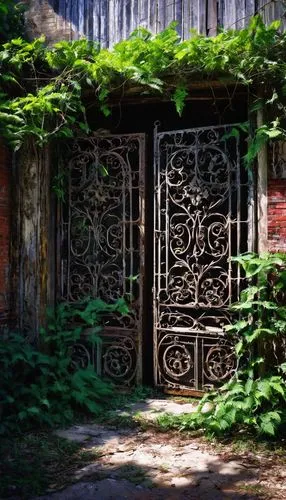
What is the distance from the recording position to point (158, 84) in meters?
5.30

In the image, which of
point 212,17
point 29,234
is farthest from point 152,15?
point 29,234

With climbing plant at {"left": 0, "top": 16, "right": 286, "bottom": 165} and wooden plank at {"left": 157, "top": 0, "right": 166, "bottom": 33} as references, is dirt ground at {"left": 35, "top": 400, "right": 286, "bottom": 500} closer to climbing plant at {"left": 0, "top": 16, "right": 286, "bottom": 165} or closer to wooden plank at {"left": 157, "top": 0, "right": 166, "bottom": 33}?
climbing plant at {"left": 0, "top": 16, "right": 286, "bottom": 165}

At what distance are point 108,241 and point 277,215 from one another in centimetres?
192

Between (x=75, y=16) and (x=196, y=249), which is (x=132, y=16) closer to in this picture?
(x=75, y=16)

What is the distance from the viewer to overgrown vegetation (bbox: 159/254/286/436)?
15.0 ft

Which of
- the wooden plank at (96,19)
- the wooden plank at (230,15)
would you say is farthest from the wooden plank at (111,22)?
the wooden plank at (230,15)

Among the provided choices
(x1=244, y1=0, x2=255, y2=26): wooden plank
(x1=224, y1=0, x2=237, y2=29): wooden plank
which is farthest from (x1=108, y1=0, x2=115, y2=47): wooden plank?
(x1=244, y1=0, x2=255, y2=26): wooden plank

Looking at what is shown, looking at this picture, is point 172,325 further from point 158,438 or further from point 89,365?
point 158,438

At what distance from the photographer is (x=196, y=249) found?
5.62 metres

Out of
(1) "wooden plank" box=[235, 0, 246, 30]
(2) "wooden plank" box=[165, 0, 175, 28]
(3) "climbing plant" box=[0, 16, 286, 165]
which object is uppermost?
(2) "wooden plank" box=[165, 0, 175, 28]

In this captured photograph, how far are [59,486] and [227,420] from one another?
5.19 feet

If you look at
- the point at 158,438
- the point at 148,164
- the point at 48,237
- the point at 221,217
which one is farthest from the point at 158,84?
the point at 158,438

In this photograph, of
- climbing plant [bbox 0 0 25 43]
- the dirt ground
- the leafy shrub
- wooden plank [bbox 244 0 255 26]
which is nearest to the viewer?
the dirt ground

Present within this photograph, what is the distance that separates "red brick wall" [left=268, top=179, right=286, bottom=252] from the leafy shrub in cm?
175
